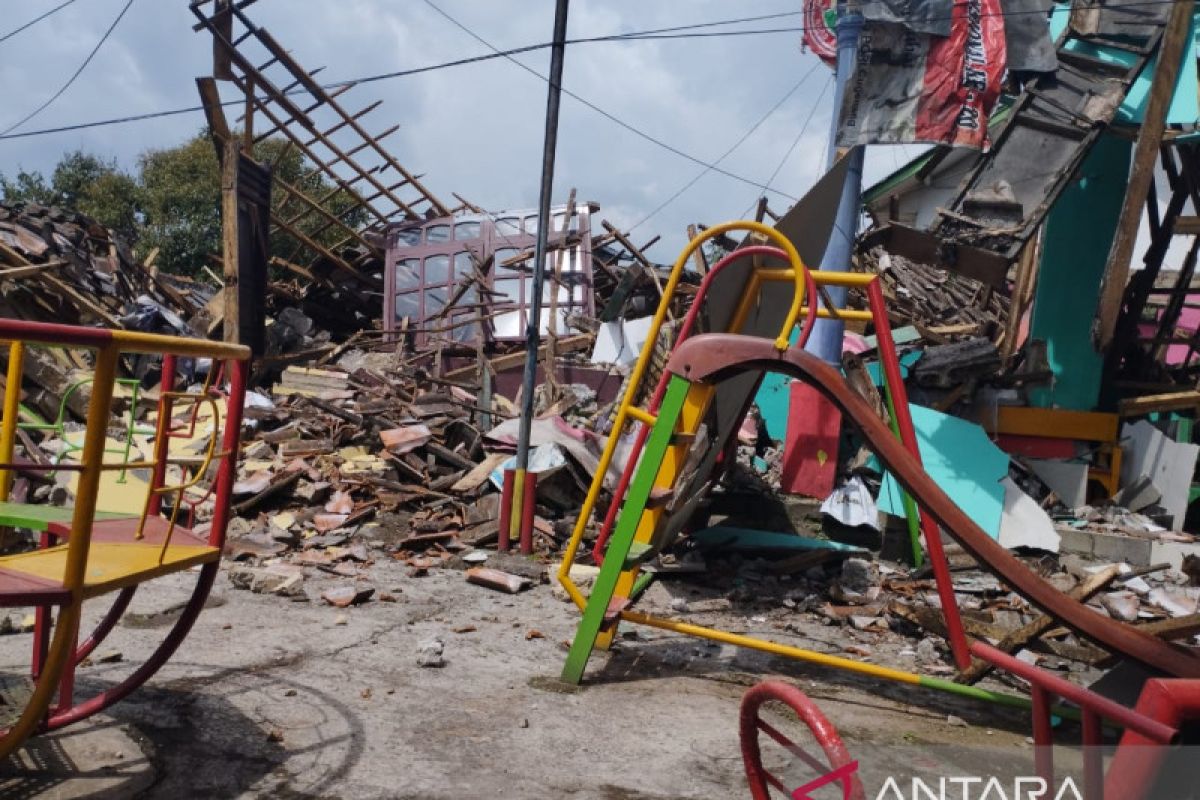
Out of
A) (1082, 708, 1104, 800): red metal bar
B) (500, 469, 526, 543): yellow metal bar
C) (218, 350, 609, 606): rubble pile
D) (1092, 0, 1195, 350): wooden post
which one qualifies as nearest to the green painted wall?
(1092, 0, 1195, 350): wooden post

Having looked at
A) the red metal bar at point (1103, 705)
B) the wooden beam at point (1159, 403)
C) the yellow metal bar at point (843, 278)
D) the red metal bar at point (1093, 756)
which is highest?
the yellow metal bar at point (843, 278)

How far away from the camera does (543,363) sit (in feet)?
42.1

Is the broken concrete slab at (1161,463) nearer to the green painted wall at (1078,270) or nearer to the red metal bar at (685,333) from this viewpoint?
the green painted wall at (1078,270)

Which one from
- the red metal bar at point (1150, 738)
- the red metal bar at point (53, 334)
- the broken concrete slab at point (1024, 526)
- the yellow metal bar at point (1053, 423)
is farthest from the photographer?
the yellow metal bar at point (1053, 423)

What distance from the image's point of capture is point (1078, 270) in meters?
9.61

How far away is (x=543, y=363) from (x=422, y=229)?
5.38 meters

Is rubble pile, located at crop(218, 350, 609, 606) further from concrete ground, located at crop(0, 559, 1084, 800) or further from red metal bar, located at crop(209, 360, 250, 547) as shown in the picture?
red metal bar, located at crop(209, 360, 250, 547)

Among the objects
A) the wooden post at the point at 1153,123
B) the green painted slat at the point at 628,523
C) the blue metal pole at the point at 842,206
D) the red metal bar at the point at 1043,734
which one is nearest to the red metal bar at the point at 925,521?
the green painted slat at the point at 628,523

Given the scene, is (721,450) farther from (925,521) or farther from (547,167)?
(547,167)

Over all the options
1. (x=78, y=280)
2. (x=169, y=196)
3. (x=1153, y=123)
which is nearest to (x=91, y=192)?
(x=169, y=196)

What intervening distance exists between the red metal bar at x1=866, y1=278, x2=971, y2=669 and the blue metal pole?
224 cm

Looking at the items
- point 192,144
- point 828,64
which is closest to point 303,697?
point 828,64

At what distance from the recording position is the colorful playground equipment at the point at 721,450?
3191 millimetres

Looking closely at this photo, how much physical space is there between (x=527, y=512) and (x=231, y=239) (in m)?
6.90
